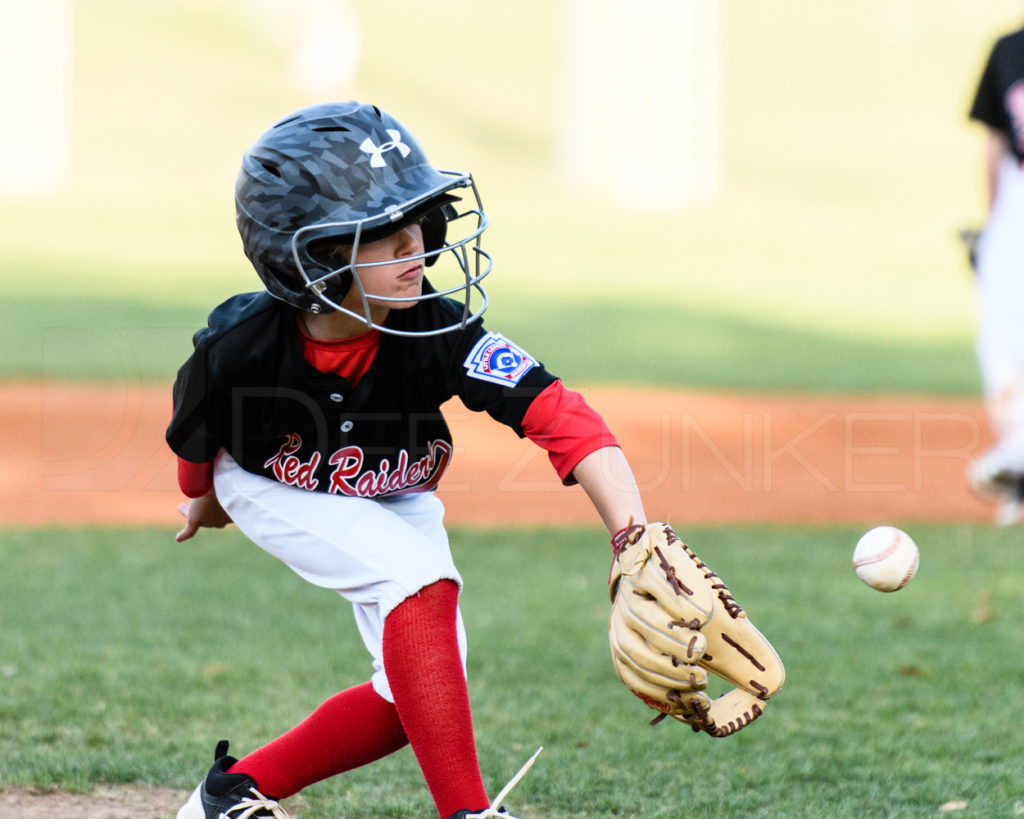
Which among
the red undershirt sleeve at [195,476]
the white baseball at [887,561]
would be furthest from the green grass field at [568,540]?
the red undershirt sleeve at [195,476]

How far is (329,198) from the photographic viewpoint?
8.56 feet

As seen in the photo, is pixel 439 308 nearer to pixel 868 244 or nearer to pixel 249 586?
pixel 249 586

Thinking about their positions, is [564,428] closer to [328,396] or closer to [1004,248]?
[328,396]

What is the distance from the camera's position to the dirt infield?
22.8 ft

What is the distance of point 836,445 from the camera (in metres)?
8.32

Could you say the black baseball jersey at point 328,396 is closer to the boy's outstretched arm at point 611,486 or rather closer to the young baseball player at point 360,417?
the young baseball player at point 360,417

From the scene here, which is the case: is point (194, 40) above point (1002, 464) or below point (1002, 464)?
below

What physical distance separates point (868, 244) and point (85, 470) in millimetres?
14303

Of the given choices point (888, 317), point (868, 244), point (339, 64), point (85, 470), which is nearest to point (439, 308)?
point (85, 470)

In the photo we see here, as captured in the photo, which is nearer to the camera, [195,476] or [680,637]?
[680,637]

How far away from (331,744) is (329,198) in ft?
3.63

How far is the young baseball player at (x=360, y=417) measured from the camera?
8.21ft

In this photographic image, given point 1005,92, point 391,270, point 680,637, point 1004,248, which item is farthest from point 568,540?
point 680,637

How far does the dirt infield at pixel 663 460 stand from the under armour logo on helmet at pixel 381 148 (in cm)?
409
